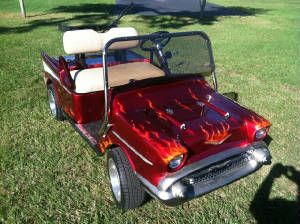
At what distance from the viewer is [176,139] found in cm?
331

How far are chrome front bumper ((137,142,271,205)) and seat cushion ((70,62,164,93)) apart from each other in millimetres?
1451

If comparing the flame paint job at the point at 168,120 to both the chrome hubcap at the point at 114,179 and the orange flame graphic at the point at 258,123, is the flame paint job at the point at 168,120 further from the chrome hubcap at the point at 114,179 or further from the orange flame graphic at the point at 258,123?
the chrome hubcap at the point at 114,179

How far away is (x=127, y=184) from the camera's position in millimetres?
3525

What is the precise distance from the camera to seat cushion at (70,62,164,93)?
429 cm

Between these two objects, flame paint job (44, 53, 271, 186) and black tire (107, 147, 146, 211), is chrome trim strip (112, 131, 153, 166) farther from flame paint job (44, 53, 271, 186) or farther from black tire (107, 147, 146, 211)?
black tire (107, 147, 146, 211)

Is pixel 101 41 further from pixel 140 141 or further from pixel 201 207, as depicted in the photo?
pixel 201 207

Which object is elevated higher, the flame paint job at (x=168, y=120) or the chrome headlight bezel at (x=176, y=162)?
the flame paint job at (x=168, y=120)

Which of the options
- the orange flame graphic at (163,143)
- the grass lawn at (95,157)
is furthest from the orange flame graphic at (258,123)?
the orange flame graphic at (163,143)

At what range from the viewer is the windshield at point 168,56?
Answer: 13.8 feet

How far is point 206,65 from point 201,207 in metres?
1.86

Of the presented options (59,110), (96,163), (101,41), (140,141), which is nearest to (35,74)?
(59,110)

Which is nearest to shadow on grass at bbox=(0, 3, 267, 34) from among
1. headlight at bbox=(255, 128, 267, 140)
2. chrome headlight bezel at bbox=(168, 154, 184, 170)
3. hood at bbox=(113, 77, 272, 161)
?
hood at bbox=(113, 77, 272, 161)

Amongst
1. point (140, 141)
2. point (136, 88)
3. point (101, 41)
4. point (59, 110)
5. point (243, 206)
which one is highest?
point (101, 41)

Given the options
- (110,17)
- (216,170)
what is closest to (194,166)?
(216,170)
